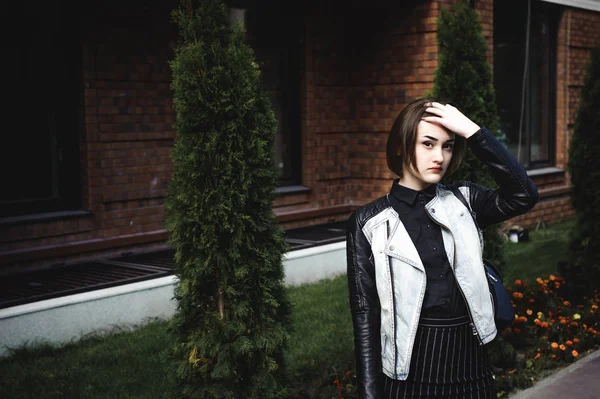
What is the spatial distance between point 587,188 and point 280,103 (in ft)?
14.0

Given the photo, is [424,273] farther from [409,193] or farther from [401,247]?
[409,193]

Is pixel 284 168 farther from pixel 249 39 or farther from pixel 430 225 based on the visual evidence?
pixel 430 225

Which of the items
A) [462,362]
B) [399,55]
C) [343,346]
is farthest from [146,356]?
[399,55]

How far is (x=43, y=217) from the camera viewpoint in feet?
25.3

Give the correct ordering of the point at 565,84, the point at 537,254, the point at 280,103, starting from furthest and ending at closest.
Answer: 1. the point at 565,84
2. the point at 280,103
3. the point at 537,254

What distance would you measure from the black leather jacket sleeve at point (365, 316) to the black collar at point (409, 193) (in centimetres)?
19

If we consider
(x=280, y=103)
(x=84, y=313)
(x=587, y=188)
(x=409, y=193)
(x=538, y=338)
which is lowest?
(x=538, y=338)

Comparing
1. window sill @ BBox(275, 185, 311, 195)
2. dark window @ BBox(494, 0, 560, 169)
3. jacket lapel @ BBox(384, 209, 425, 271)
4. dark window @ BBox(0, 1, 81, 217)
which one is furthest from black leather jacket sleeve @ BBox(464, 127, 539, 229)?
dark window @ BBox(494, 0, 560, 169)

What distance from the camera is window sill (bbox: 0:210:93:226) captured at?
7.49 metres

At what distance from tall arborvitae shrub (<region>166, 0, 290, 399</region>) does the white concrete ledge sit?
220cm

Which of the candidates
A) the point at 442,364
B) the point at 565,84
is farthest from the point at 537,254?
the point at 442,364

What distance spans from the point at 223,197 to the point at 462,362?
1.51 metres

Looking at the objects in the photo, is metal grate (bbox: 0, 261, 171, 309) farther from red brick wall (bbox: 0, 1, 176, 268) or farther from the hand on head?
the hand on head

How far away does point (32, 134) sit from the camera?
7922 millimetres
